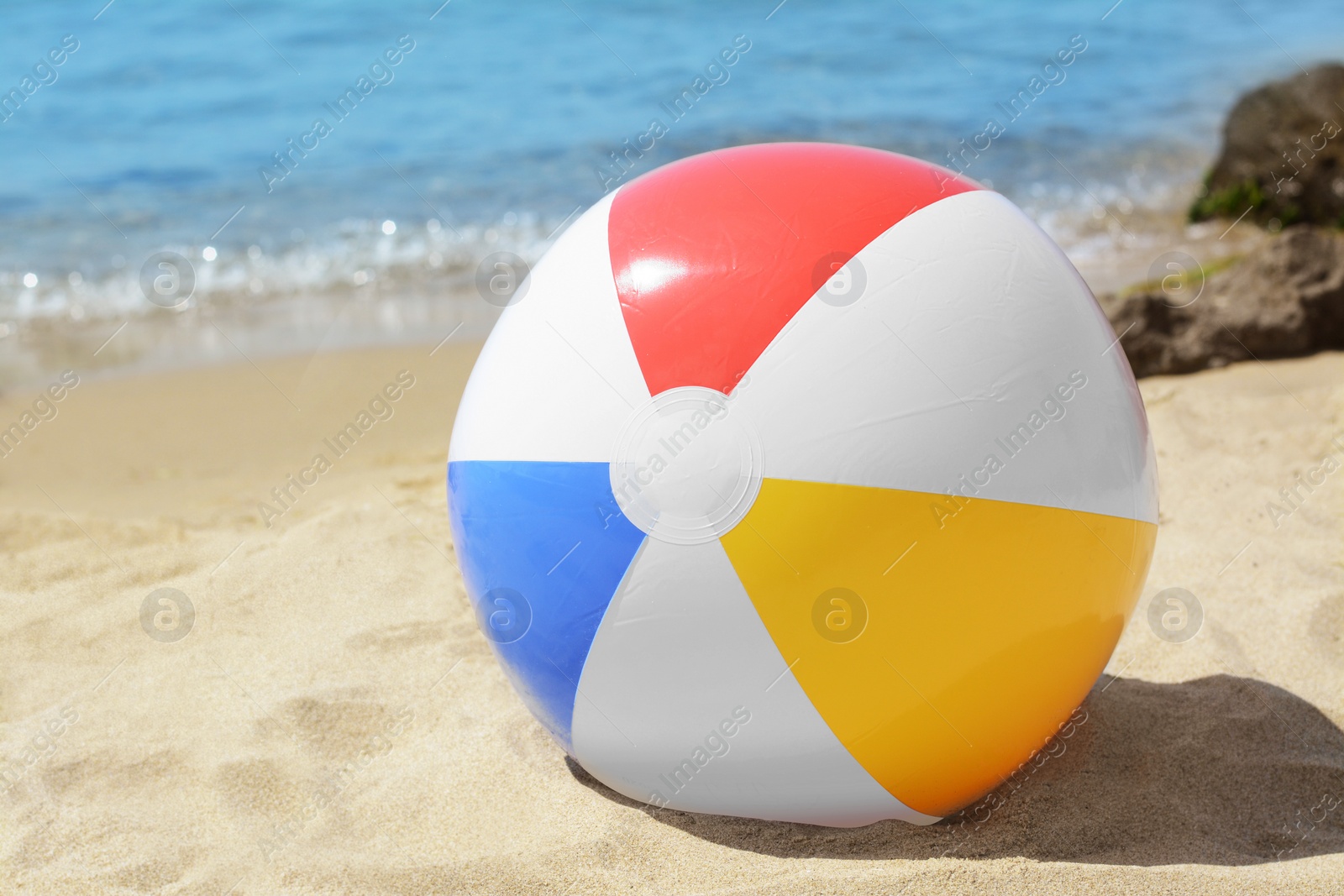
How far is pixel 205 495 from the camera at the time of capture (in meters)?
5.29

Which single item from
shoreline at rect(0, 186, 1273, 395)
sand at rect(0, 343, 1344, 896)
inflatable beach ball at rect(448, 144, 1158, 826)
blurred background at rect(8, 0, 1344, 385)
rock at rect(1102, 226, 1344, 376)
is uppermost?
inflatable beach ball at rect(448, 144, 1158, 826)

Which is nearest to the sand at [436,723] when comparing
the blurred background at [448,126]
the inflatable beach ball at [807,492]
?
the inflatable beach ball at [807,492]

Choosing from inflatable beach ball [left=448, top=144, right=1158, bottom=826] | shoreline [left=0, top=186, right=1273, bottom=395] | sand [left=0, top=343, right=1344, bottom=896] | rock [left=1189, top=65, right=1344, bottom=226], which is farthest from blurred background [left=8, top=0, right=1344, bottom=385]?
inflatable beach ball [left=448, top=144, right=1158, bottom=826]

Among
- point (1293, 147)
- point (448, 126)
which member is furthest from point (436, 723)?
point (448, 126)

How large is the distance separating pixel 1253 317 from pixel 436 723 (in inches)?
177

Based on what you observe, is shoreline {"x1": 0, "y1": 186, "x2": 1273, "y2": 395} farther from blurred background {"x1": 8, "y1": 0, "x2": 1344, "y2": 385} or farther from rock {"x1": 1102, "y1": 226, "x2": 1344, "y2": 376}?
rock {"x1": 1102, "y1": 226, "x2": 1344, "y2": 376}

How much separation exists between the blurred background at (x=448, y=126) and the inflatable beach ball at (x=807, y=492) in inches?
181

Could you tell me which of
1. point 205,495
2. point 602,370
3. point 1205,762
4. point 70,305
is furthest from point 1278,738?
point 70,305

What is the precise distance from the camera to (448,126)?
11.6m

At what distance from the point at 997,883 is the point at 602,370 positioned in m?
1.46

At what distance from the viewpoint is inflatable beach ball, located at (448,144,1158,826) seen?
2.48 metres

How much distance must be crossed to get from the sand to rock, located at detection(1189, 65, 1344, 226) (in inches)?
144

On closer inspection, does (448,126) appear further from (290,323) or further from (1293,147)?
(1293,147)

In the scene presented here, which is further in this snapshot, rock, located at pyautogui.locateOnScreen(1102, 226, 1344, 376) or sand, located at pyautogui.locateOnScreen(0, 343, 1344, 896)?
rock, located at pyautogui.locateOnScreen(1102, 226, 1344, 376)
